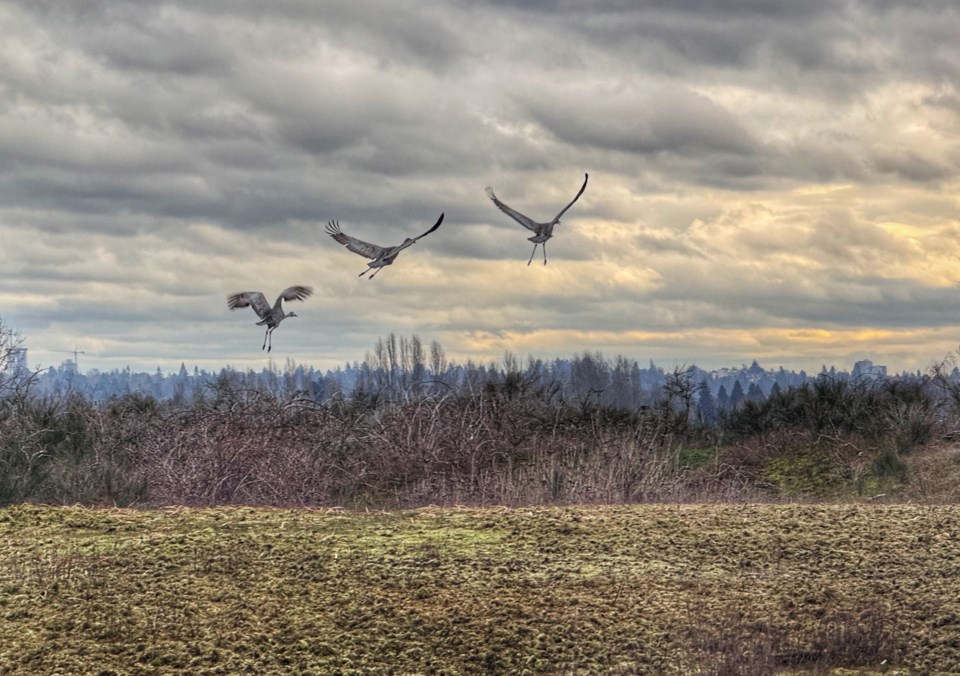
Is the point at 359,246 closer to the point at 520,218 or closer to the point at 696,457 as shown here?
the point at 520,218

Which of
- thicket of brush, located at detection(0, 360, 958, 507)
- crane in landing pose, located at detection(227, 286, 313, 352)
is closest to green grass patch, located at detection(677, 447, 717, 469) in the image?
thicket of brush, located at detection(0, 360, 958, 507)

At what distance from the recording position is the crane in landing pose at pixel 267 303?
1517 centimetres

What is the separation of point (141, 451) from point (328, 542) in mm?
8156

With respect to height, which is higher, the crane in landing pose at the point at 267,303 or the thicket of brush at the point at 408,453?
the crane in landing pose at the point at 267,303

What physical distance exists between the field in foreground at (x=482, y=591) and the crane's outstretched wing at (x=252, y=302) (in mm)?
4968

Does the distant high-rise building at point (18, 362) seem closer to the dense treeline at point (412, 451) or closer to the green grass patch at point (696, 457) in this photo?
the dense treeline at point (412, 451)

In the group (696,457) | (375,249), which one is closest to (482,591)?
(375,249)

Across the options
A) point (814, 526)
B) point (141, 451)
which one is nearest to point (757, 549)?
point (814, 526)

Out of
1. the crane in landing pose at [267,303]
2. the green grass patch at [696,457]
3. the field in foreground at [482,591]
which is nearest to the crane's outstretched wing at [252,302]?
the crane in landing pose at [267,303]

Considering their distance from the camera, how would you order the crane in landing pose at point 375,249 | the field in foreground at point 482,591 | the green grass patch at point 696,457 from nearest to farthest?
the field in foreground at point 482,591 < the crane in landing pose at point 375,249 < the green grass patch at point 696,457

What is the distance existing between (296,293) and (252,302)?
665mm

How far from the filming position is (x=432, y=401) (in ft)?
56.4

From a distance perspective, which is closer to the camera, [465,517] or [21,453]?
[465,517]

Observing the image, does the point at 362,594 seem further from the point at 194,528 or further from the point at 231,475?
the point at 231,475
